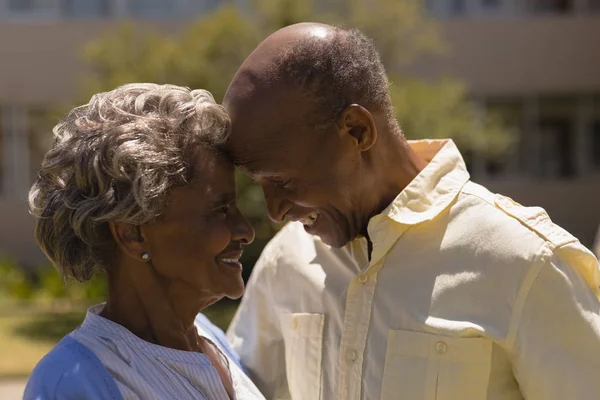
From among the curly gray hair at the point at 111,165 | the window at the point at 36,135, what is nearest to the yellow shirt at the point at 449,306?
the curly gray hair at the point at 111,165

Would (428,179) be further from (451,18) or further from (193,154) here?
(451,18)

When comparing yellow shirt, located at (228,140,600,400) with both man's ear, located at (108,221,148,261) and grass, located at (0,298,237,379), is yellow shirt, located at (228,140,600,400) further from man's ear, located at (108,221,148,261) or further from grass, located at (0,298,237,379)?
grass, located at (0,298,237,379)

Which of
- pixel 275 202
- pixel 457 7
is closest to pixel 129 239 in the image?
pixel 275 202

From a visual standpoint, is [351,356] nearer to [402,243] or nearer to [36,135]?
[402,243]

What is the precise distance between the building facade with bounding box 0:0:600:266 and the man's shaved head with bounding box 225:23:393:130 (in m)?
13.1

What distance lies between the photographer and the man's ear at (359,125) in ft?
8.52

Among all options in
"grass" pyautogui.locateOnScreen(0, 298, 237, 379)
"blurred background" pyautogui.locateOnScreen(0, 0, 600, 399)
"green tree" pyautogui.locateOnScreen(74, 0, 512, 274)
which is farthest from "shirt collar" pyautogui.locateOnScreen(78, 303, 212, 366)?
"blurred background" pyautogui.locateOnScreen(0, 0, 600, 399)

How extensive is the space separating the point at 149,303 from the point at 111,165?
1.36 ft

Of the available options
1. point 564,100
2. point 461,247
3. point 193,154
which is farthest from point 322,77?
point 564,100

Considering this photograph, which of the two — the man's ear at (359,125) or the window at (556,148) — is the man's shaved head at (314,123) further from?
the window at (556,148)

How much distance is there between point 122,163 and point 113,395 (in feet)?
1.80

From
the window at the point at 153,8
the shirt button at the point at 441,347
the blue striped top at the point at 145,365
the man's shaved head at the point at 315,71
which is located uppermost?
the man's shaved head at the point at 315,71

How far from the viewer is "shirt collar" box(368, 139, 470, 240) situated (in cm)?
270

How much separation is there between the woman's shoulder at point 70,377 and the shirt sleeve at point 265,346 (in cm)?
90
